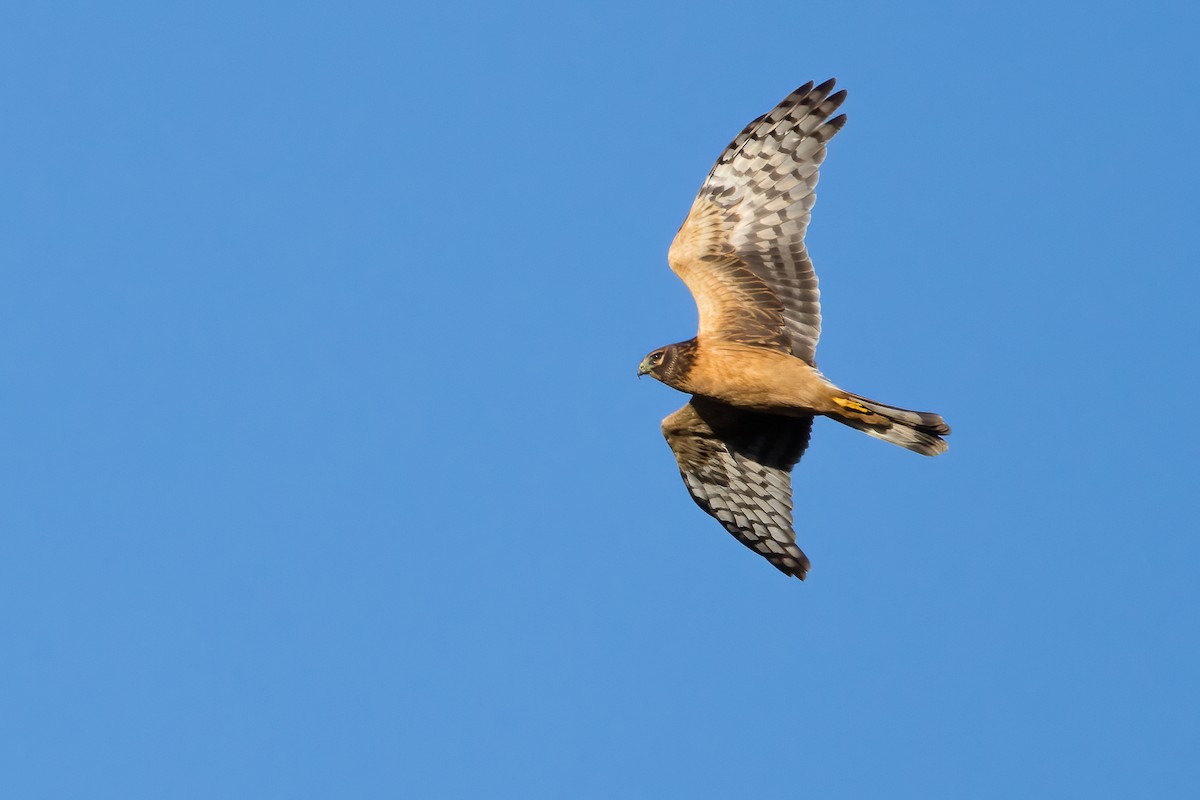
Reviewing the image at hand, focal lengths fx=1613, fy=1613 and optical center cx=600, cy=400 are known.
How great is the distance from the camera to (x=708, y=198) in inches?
502

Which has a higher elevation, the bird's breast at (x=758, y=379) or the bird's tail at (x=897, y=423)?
the bird's breast at (x=758, y=379)

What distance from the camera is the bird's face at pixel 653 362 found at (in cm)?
1241

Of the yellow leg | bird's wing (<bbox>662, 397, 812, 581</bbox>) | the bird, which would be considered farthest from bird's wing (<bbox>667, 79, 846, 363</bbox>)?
bird's wing (<bbox>662, 397, 812, 581</bbox>)

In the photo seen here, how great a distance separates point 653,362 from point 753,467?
1.69m

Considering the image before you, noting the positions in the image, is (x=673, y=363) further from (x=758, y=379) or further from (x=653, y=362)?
(x=758, y=379)

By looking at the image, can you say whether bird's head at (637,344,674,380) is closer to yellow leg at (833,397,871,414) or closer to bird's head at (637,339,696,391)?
bird's head at (637,339,696,391)

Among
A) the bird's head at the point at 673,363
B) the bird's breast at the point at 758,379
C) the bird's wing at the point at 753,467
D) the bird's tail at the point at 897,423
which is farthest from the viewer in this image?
the bird's wing at the point at 753,467

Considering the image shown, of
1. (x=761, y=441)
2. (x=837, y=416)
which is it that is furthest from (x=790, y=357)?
(x=761, y=441)

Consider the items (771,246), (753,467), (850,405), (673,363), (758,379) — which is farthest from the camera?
(753,467)

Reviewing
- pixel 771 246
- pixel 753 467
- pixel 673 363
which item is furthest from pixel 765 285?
pixel 753 467

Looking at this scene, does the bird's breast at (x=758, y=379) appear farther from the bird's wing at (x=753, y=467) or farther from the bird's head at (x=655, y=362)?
the bird's wing at (x=753, y=467)

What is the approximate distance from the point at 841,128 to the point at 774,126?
0.52m

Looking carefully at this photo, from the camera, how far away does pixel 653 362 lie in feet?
40.8

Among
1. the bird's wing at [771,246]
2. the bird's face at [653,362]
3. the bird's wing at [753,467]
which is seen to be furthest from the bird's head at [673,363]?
the bird's wing at [753,467]
